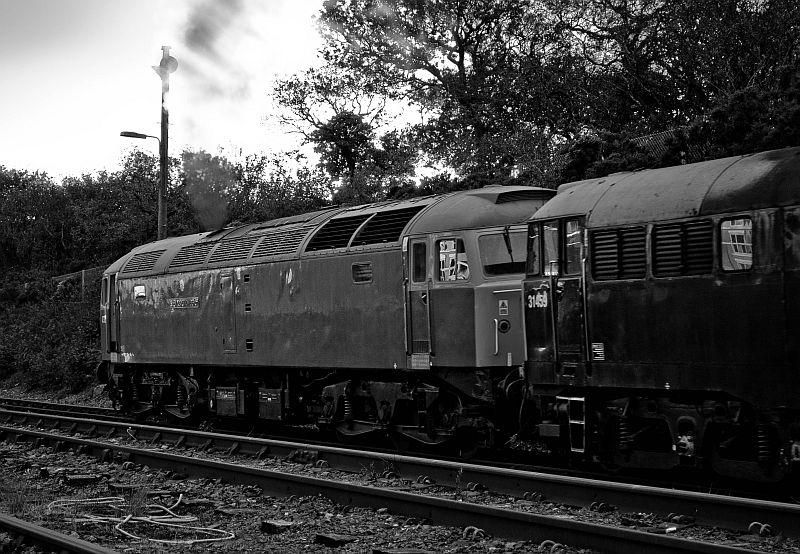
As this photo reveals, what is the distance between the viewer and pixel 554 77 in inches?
1212

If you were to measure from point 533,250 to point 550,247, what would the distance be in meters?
0.29

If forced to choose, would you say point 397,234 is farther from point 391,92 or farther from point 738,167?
point 391,92

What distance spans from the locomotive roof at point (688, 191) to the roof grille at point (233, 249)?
683 centimetres

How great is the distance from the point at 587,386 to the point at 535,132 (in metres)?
20.0

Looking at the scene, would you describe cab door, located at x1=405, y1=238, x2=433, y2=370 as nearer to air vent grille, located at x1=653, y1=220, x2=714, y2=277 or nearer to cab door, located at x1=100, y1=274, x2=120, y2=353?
air vent grille, located at x1=653, y1=220, x2=714, y2=277

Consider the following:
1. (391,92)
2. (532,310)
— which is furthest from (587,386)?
(391,92)

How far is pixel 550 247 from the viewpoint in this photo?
10750 millimetres

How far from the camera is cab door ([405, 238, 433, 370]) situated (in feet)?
41.2

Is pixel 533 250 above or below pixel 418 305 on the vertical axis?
above

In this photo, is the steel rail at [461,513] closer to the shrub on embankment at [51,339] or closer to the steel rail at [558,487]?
the steel rail at [558,487]

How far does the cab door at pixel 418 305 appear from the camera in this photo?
12570 millimetres

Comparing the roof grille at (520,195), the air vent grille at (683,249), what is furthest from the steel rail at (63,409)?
the air vent grille at (683,249)

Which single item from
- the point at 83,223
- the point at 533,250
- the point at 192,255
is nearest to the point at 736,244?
the point at 533,250

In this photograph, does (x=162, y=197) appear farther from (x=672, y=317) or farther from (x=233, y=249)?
(x=672, y=317)
